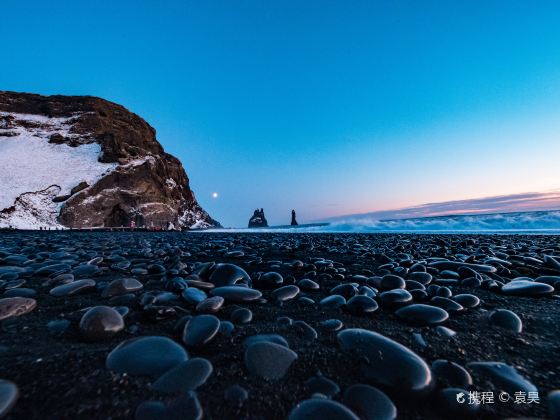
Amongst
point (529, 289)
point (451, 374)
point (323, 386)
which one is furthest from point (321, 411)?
point (529, 289)

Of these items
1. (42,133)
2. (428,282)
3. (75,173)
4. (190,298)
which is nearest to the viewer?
(190,298)

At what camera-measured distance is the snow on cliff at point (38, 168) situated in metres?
25.5

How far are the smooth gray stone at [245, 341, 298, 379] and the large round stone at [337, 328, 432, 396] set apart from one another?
306mm

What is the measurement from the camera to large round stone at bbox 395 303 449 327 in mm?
1611

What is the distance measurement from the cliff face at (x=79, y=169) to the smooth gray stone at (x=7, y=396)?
30.8 meters

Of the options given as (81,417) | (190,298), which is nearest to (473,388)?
(81,417)

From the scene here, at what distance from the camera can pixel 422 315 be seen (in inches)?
64.8

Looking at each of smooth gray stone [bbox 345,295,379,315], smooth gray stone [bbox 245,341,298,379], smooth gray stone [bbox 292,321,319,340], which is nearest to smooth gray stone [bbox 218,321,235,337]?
smooth gray stone [bbox 245,341,298,379]

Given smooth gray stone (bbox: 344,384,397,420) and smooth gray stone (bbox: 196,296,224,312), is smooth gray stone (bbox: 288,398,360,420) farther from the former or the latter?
smooth gray stone (bbox: 196,296,224,312)

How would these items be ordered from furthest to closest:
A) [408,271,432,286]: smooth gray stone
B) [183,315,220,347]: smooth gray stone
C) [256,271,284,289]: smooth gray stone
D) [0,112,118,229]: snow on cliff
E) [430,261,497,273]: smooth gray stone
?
1. [0,112,118,229]: snow on cliff
2. [430,261,497,273]: smooth gray stone
3. [408,271,432,286]: smooth gray stone
4. [256,271,284,289]: smooth gray stone
5. [183,315,220,347]: smooth gray stone

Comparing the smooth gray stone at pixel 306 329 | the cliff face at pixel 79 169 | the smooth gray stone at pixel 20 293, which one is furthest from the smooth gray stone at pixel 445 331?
the cliff face at pixel 79 169

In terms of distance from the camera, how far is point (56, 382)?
91 cm

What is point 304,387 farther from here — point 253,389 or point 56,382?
point 56,382

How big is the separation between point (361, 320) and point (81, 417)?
4.72 ft
